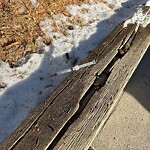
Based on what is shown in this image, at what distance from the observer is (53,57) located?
4270mm

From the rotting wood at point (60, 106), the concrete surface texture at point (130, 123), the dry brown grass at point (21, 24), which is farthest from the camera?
the dry brown grass at point (21, 24)

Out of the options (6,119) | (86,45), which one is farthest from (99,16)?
(6,119)

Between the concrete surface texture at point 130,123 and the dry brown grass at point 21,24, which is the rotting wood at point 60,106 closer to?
the concrete surface texture at point 130,123

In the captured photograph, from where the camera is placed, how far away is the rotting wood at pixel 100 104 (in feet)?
8.89

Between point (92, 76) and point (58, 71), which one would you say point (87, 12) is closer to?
point (58, 71)

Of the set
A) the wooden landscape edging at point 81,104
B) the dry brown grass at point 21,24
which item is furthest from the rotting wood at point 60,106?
the dry brown grass at point 21,24

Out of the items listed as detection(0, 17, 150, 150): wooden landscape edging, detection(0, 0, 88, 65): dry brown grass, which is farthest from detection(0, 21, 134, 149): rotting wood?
detection(0, 0, 88, 65): dry brown grass

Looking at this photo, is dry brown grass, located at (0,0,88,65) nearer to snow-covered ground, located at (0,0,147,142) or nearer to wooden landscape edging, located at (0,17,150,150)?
snow-covered ground, located at (0,0,147,142)

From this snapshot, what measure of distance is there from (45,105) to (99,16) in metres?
2.66

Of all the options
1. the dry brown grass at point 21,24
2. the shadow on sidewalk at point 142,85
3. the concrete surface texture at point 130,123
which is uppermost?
the dry brown grass at point 21,24

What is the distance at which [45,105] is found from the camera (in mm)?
3000

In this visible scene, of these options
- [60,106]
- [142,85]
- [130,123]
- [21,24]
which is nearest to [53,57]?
[21,24]

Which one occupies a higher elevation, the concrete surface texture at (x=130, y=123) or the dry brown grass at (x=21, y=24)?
the dry brown grass at (x=21, y=24)

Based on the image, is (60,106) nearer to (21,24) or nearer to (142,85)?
(142,85)
